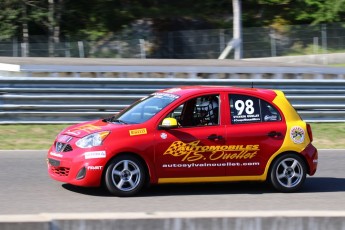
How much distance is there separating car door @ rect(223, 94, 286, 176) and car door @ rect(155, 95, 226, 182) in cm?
17

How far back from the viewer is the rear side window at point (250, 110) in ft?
30.3

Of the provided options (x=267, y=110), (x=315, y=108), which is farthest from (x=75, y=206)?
(x=315, y=108)

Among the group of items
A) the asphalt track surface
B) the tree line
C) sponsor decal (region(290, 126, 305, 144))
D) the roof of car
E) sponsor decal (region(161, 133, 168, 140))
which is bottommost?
the asphalt track surface

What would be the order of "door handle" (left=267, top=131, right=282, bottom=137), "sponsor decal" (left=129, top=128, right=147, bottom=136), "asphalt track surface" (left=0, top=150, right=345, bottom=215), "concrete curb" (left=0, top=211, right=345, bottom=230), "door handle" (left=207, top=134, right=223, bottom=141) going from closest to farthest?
1. "concrete curb" (left=0, top=211, right=345, bottom=230)
2. "asphalt track surface" (left=0, top=150, right=345, bottom=215)
3. "sponsor decal" (left=129, top=128, right=147, bottom=136)
4. "door handle" (left=207, top=134, right=223, bottom=141)
5. "door handle" (left=267, top=131, right=282, bottom=137)

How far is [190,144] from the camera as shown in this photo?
351 inches

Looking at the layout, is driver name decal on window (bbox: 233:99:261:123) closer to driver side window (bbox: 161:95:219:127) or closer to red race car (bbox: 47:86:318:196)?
red race car (bbox: 47:86:318:196)

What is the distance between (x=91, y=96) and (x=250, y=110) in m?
6.16

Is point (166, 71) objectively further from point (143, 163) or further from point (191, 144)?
point (143, 163)

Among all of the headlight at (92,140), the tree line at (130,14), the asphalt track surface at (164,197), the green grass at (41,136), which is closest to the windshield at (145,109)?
the headlight at (92,140)

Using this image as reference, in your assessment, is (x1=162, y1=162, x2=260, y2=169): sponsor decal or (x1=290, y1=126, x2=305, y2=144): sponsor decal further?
(x1=290, y1=126, x2=305, y2=144): sponsor decal

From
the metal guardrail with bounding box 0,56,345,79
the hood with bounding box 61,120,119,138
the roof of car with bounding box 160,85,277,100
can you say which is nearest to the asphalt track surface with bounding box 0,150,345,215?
the hood with bounding box 61,120,119,138

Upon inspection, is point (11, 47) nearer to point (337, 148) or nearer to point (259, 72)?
point (259, 72)

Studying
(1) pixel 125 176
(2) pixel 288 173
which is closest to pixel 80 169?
(1) pixel 125 176

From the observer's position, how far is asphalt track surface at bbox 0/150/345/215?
823 cm
